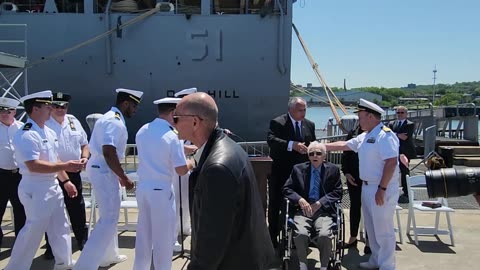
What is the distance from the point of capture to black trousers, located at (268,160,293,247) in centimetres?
533

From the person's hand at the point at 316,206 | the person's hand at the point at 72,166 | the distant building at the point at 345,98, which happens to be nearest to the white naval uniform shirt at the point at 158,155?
the person's hand at the point at 72,166

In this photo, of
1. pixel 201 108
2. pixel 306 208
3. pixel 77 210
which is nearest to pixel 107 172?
pixel 77 210

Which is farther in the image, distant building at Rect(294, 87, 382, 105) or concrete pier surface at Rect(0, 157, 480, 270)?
distant building at Rect(294, 87, 382, 105)

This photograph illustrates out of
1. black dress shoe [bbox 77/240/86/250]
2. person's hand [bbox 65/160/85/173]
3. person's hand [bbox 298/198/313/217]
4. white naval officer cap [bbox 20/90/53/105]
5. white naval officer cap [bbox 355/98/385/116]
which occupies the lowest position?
black dress shoe [bbox 77/240/86/250]

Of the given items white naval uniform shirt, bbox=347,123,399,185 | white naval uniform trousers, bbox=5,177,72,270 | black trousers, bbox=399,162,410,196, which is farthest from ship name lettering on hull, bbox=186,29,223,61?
white naval uniform trousers, bbox=5,177,72,270

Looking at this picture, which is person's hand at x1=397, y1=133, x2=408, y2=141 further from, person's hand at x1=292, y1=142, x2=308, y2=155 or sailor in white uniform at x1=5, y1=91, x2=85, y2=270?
sailor in white uniform at x1=5, y1=91, x2=85, y2=270

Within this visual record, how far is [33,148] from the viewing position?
394 centimetres

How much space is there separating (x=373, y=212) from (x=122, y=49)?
10100 millimetres

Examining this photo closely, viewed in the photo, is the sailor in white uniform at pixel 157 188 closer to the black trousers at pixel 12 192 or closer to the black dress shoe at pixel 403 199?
the black trousers at pixel 12 192

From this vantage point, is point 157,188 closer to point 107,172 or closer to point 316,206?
point 107,172

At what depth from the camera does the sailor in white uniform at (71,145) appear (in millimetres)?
4871

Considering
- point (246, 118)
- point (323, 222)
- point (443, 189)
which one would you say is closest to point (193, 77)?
point (246, 118)

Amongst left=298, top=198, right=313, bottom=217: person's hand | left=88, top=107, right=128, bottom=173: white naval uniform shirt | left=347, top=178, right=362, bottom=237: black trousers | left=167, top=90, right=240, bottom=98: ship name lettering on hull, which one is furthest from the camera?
left=167, top=90, right=240, bottom=98: ship name lettering on hull

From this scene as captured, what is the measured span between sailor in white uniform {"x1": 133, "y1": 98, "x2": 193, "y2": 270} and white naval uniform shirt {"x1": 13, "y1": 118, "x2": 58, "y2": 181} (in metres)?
0.83
